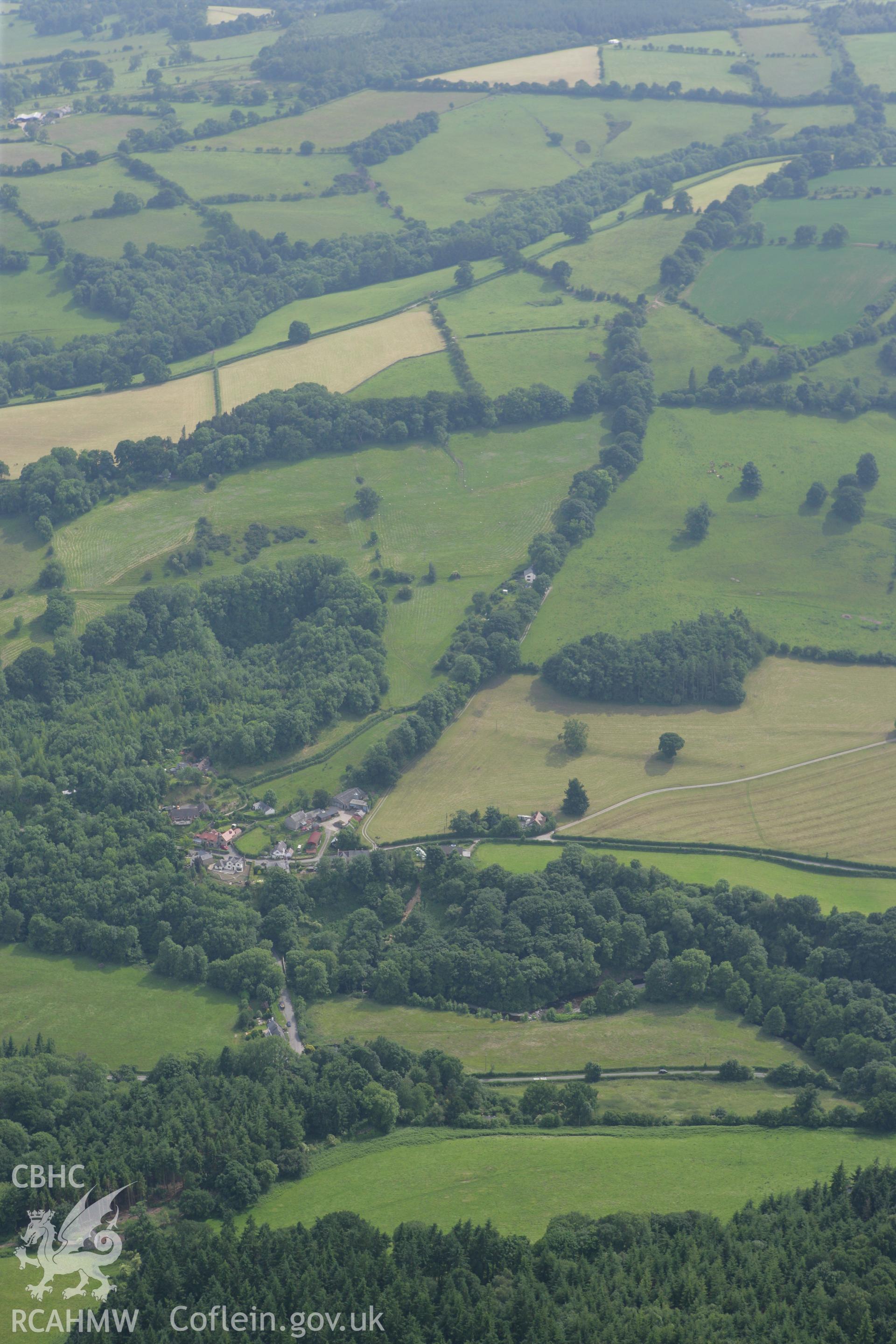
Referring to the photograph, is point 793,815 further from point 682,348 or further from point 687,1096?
point 682,348

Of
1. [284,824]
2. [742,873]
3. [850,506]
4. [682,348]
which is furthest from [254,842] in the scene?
[682,348]

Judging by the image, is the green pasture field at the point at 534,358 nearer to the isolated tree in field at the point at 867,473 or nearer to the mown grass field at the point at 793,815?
the isolated tree in field at the point at 867,473

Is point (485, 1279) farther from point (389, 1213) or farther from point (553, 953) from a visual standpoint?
point (553, 953)

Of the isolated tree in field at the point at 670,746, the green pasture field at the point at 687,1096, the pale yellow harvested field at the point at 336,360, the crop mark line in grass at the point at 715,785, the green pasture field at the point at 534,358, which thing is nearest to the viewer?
the green pasture field at the point at 687,1096

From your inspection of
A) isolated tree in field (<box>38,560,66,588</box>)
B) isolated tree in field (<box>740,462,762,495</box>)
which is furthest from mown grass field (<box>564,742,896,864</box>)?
isolated tree in field (<box>38,560,66,588</box>)

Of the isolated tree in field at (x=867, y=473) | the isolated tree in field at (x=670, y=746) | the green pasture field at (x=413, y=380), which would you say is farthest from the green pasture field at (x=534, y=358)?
the isolated tree in field at (x=670, y=746)

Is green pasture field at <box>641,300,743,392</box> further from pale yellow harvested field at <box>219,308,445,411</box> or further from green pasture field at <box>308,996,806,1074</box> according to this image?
green pasture field at <box>308,996,806,1074</box>
